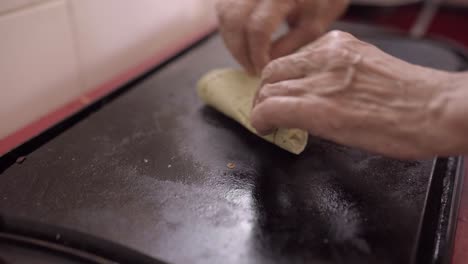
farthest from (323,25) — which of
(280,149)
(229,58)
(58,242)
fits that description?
(58,242)

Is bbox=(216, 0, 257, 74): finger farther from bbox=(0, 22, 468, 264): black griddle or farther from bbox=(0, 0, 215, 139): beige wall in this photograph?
bbox=(0, 0, 215, 139): beige wall

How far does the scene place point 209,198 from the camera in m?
0.50

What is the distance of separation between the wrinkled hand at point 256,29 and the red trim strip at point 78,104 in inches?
7.5

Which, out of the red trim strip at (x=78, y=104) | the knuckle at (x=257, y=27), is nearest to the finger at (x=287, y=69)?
the knuckle at (x=257, y=27)

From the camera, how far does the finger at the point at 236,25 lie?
2.12ft

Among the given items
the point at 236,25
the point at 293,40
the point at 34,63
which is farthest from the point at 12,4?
the point at 293,40

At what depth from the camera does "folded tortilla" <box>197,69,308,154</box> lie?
0.56 metres

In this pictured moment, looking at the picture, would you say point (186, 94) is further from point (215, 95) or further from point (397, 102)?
point (397, 102)

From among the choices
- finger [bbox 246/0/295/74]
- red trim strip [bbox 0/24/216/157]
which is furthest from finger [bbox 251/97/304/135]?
red trim strip [bbox 0/24/216/157]

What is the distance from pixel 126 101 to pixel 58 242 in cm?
28

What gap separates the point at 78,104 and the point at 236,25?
0.28 metres

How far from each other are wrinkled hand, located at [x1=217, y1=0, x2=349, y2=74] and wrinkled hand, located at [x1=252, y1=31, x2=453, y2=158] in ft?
0.39

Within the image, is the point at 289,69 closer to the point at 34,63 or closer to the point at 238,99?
the point at 238,99

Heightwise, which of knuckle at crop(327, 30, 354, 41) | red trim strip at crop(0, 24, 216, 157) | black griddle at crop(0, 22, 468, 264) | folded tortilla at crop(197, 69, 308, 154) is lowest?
red trim strip at crop(0, 24, 216, 157)
